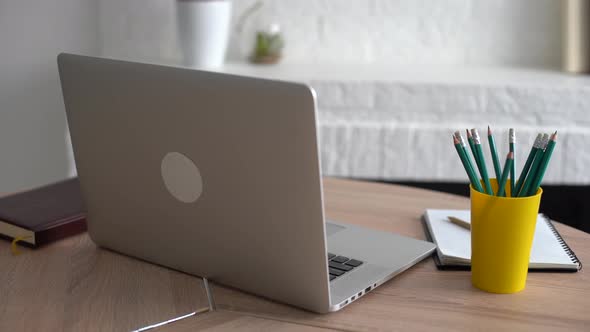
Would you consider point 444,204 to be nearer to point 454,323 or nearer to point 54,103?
point 454,323

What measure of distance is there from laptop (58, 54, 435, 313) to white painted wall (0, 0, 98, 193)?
1.67m

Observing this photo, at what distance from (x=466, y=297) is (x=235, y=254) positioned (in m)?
0.29

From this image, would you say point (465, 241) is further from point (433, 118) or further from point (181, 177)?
point (433, 118)

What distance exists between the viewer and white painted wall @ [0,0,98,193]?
258cm

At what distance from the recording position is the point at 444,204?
1348 millimetres

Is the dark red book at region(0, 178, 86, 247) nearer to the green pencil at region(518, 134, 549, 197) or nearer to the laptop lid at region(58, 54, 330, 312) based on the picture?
the laptop lid at region(58, 54, 330, 312)

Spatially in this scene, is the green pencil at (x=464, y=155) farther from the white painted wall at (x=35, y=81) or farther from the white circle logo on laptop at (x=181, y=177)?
the white painted wall at (x=35, y=81)

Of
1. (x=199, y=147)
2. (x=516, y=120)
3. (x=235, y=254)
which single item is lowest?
(x=516, y=120)

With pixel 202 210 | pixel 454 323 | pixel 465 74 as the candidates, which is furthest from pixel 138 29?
pixel 454 323

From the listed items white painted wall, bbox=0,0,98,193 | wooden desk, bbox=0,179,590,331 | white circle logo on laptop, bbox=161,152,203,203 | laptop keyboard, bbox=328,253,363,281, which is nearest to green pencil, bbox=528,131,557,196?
wooden desk, bbox=0,179,590,331

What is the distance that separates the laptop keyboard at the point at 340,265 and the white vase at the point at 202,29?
1532 mm

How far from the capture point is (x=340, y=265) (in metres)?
1.01

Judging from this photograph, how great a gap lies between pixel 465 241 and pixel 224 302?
38 cm

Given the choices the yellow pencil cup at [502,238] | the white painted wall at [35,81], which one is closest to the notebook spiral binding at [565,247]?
the yellow pencil cup at [502,238]
